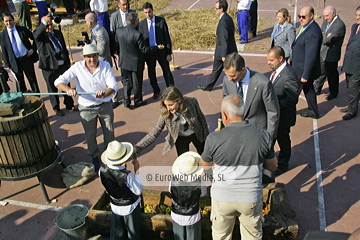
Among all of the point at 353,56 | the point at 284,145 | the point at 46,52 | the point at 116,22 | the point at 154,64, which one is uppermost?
the point at 116,22

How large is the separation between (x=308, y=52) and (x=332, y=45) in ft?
5.28

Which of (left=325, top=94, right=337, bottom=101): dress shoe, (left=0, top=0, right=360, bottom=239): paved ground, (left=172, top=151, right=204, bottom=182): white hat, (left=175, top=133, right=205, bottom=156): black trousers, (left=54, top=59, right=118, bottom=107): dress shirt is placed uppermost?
(left=54, top=59, right=118, bottom=107): dress shirt

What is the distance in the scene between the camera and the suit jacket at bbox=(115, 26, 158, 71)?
6883 mm

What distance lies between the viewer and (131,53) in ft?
23.2

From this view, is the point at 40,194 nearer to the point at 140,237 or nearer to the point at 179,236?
the point at 140,237

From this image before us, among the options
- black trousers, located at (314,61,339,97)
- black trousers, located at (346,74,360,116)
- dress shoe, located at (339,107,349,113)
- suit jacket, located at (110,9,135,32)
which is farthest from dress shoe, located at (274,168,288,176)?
suit jacket, located at (110,9,135,32)

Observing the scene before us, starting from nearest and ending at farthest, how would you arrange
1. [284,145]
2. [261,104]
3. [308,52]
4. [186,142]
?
[261,104] → [186,142] → [284,145] → [308,52]

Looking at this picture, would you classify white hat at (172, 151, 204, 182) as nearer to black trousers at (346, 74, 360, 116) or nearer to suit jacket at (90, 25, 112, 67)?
suit jacket at (90, 25, 112, 67)

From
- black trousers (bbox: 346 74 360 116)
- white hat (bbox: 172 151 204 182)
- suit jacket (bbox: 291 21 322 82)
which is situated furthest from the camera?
black trousers (bbox: 346 74 360 116)

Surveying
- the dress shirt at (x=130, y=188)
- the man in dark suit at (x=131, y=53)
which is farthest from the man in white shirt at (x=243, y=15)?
the dress shirt at (x=130, y=188)

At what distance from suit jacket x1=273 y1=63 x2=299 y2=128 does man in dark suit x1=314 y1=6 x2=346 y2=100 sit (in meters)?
3.11

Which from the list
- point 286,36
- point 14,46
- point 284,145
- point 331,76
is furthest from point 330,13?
point 14,46

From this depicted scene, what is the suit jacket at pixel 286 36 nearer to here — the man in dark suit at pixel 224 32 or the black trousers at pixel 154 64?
the man in dark suit at pixel 224 32

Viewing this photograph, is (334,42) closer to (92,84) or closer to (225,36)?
(225,36)
